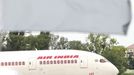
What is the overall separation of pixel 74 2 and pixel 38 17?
0.14 metres

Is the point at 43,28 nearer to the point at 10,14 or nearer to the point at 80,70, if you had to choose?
the point at 10,14

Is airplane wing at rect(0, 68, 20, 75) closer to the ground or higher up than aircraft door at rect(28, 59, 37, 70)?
closer to the ground

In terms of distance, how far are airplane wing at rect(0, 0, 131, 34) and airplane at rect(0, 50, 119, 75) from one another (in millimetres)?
→ 24201

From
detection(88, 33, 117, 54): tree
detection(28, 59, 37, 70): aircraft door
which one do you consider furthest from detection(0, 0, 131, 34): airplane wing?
detection(88, 33, 117, 54): tree

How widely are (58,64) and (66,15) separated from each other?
24.5 m

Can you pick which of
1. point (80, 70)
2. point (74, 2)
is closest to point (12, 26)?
point (74, 2)

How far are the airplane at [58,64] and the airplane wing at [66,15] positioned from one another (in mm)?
24201

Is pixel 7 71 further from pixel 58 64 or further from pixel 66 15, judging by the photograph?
pixel 66 15

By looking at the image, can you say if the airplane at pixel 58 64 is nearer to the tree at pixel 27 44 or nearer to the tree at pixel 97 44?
the tree at pixel 27 44

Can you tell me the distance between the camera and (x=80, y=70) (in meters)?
26.1

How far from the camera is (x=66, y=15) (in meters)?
1.60

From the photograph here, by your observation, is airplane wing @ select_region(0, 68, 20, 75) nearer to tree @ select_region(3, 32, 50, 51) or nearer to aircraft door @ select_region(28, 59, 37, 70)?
aircraft door @ select_region(28, 59, 37, 70)

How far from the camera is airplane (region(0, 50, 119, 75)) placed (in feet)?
85.1

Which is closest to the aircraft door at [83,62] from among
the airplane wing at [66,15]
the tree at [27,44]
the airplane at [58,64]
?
the airplane at [58,64]
